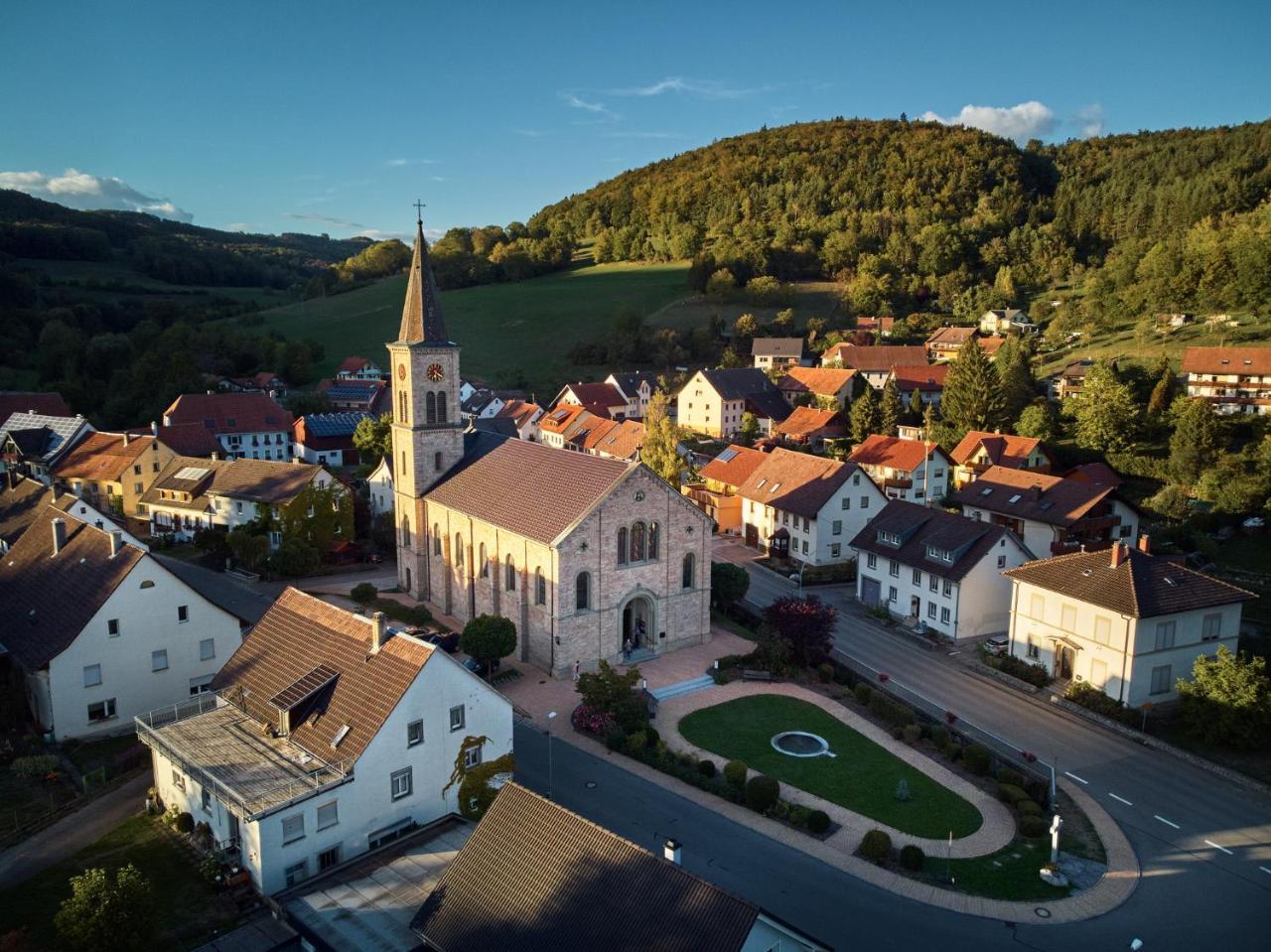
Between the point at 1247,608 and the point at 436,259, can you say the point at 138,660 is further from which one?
the point at 436,259

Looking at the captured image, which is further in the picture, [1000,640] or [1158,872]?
[1000,640]

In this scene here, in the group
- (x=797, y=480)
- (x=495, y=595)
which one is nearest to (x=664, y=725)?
(x=495, y=595)

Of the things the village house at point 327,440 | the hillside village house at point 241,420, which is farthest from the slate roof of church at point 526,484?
the hillside village house at point 241,420

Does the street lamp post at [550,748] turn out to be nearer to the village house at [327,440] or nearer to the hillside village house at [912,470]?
the hillside village house at [912,470]

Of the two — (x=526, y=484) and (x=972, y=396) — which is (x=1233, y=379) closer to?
(x=972, y=396)

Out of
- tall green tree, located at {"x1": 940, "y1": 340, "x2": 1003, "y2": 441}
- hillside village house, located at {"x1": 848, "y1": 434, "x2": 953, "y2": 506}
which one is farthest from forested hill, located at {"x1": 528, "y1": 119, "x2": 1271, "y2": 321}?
hillside village house, located at {"x1": 848, "y1": 434, "x2": 953, "y2": 506}

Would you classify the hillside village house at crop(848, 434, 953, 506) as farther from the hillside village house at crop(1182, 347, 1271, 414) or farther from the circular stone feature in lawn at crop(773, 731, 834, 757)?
the circular stone feature in lawn at crop(773, 731, 834, 757)

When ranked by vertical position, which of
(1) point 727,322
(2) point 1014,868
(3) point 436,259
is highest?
(3) point 436,259
